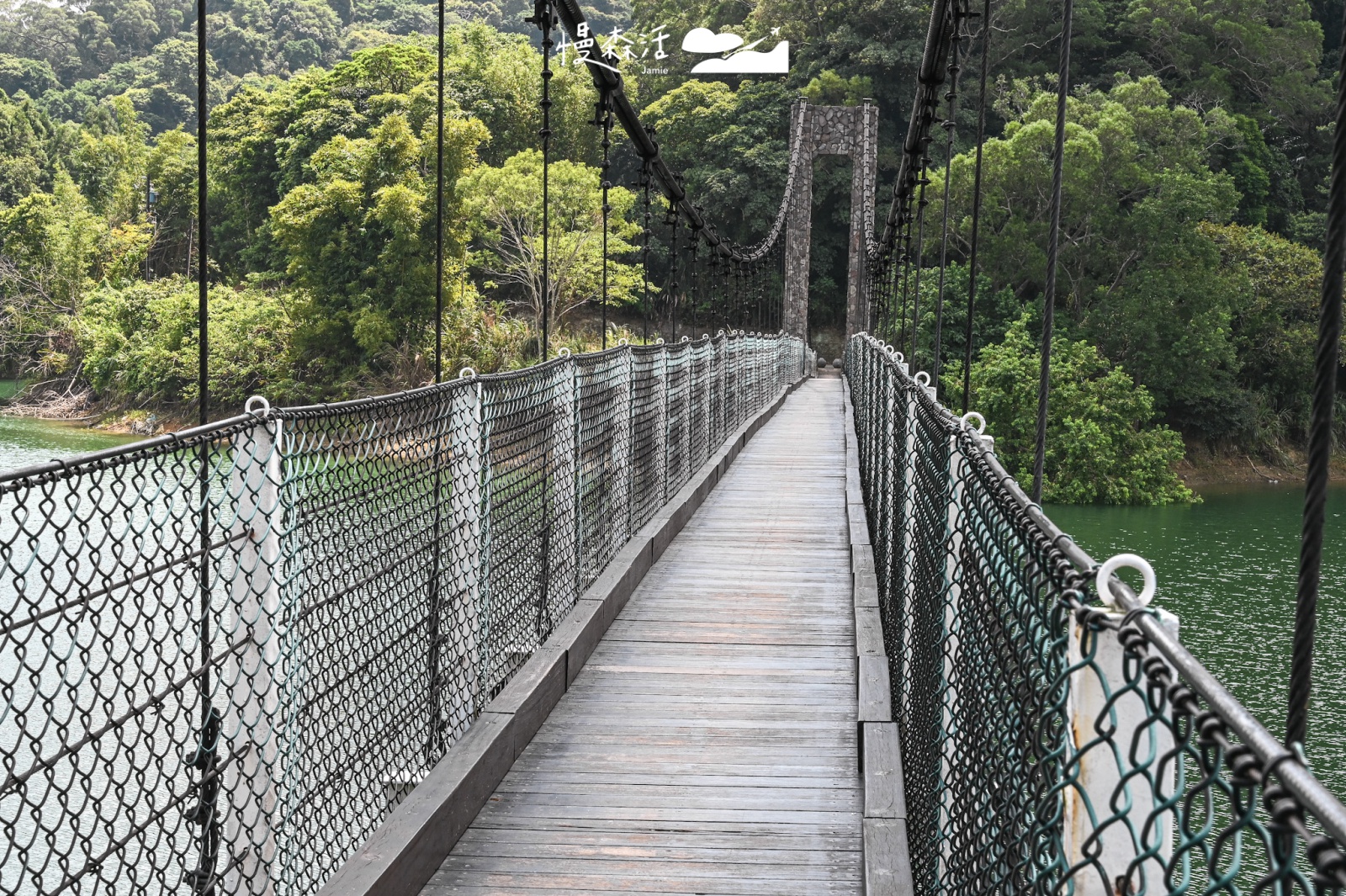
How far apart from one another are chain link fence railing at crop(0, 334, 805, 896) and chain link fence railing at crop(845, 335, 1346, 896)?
94 cm

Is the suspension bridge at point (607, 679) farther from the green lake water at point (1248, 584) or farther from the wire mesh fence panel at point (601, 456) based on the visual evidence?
the green lake water at point (1248, 584)

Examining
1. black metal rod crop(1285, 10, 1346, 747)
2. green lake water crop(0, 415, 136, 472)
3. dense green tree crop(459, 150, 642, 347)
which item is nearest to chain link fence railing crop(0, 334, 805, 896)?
black metal rod crop(1285, 10, 1346, 747)

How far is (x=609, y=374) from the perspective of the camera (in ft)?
16.1

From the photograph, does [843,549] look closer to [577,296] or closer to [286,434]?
[286,434]

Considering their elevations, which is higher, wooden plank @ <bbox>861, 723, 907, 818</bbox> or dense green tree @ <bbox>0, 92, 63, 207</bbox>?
dense green tree @ <bbox>0, 92, 63, 207</bbox>

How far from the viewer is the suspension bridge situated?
109 centimetres

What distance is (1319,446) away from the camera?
1.18m

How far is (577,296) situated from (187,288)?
935 centimetres

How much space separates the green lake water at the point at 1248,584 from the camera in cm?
1275

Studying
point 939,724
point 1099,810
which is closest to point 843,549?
point 939,724

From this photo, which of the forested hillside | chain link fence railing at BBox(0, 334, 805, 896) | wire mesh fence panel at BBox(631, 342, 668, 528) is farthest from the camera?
the forested hillside

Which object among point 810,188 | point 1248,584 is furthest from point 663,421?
point 810,188

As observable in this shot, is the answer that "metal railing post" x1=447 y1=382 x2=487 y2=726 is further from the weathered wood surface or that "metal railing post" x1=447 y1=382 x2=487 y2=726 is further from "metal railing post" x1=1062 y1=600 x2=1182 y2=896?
"metal railing post" x1=1062 y1=600 x2=1182 y2=896

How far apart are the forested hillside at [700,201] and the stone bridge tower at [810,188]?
237 cm
